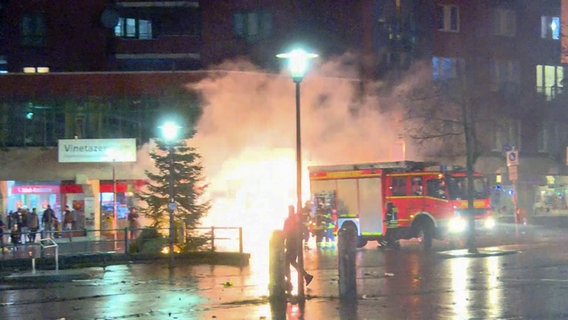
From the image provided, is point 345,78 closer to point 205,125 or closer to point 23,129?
point 205,125

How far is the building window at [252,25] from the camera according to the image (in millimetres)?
42094

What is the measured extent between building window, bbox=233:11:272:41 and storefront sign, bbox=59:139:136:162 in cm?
838

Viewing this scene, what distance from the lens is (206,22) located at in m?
43.1

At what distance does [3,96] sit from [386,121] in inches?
748

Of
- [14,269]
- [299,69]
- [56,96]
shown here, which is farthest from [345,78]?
[299,69]

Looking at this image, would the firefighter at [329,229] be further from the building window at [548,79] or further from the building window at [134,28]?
the building window at [548,79]

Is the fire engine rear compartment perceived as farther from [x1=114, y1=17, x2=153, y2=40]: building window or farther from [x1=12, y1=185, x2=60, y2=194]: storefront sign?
[x1=114, y1=17, x2=153, y2=40]: building window

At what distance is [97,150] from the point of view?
3875cm

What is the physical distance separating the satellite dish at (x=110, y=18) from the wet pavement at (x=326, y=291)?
25293 millimetres

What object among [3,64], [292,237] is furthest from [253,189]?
[3,64]

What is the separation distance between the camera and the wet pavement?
12.2 meters

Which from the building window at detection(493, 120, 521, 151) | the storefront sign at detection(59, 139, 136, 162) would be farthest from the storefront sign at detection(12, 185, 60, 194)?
the building window at detection(493, 120, 521, 151)

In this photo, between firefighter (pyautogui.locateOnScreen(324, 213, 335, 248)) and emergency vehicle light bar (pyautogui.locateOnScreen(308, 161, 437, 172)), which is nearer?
emergency vehicle light bar (pyautogui.locateOnScreen(308, 161, 437, 172))

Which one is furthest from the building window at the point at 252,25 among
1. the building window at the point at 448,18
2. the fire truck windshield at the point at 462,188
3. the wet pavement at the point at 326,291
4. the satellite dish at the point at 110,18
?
the wet pavement at the point at 326,291
